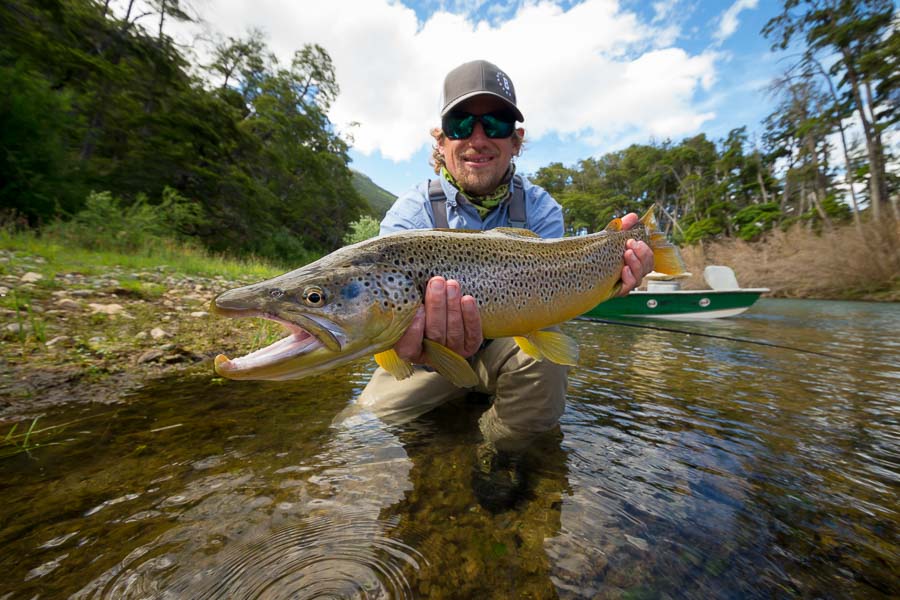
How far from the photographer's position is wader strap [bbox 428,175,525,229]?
318 cm

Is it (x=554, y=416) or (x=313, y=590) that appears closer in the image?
(x=313, y=590)

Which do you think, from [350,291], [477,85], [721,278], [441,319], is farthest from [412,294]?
[721,278]

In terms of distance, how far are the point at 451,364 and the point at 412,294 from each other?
426mm

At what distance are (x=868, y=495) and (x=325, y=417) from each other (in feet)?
11.4

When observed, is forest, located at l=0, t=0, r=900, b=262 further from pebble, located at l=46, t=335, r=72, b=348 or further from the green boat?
the green boat

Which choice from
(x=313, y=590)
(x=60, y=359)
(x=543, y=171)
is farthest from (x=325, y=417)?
(x=543, y=171)

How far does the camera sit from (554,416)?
8.73 feet

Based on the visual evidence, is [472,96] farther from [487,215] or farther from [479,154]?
[487,215]

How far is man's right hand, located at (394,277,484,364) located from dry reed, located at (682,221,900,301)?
17.0m

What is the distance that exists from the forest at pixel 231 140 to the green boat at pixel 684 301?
572 inches

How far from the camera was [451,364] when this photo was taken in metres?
1.91

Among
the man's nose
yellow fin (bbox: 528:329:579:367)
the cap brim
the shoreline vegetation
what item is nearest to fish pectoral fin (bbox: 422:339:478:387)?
yellow fin (bbox: 528:329:579:367)

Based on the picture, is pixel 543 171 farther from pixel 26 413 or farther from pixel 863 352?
pixel 26 413

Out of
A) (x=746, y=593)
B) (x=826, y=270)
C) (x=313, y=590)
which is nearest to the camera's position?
(x=313, y=590)
